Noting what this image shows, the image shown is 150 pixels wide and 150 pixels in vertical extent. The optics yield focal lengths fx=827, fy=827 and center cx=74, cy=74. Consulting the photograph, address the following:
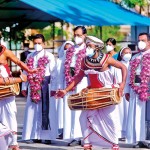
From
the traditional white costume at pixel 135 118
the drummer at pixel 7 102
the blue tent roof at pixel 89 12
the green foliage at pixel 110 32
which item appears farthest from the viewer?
the green foliage at pixel 110 32

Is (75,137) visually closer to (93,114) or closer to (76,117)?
(76,117)

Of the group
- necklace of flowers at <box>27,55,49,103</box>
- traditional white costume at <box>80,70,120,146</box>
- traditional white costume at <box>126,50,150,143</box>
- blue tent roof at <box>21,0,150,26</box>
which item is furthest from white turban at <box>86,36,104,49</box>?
blue tent roof at <box>21,0,150,26</box>

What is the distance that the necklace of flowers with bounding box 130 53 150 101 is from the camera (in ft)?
41.9

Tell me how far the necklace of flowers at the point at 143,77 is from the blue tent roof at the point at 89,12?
956cm

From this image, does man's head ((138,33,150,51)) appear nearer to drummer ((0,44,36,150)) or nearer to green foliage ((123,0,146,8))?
drummer ((0,44,36,150))

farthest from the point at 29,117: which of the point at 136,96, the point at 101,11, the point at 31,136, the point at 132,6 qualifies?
the point at 132,6

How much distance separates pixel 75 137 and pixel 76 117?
0.35 meters

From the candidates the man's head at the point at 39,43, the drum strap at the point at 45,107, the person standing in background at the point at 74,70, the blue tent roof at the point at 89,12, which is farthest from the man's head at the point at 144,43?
the blue tent roof at the point at 89,12

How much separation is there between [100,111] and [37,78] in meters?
2.23

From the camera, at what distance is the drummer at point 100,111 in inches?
455

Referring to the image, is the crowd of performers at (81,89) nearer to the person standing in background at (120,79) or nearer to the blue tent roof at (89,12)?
the person standing in background at (120,79)

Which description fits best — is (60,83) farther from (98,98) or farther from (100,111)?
(98,98)

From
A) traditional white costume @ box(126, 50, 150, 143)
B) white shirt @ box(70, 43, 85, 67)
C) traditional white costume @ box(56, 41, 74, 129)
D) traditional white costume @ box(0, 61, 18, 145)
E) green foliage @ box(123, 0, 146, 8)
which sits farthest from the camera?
green foliage @ box(123, 0, 146, 8)

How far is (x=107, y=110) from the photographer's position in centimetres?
1165
